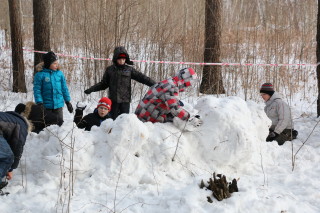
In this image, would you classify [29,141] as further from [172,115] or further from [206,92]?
[206,92]

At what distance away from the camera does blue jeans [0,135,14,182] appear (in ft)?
9.59

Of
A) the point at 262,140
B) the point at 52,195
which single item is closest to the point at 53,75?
the point at 52,195

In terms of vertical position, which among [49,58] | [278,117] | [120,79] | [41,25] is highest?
[41,25]

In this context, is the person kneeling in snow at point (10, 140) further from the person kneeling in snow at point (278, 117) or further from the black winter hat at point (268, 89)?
the black winter hat at point (268, 89)

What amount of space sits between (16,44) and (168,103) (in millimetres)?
6327

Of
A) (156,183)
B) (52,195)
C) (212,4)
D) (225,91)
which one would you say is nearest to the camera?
(52,195)

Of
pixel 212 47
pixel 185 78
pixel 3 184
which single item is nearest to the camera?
pixel 3 184

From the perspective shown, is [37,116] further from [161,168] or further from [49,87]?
[161,168]

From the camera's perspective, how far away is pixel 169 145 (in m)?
3.81

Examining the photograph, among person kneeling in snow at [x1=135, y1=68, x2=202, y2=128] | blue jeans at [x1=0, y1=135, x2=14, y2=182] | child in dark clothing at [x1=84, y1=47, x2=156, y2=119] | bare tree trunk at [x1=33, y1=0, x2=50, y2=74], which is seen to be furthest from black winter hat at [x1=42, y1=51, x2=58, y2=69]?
bare tree trunk at [x1=33, y1=0, x2=50, y2=74]

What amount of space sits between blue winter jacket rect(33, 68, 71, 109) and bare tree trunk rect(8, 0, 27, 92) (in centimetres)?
422

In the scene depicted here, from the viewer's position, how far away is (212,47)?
8.33 meters

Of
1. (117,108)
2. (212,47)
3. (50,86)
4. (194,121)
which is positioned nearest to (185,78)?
(194,121)

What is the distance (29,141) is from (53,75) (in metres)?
1.56
